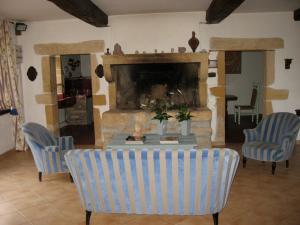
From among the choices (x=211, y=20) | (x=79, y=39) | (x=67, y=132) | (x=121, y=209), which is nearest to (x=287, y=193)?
(x=121, y=209)

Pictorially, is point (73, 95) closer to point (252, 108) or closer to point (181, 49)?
point (181, 49)

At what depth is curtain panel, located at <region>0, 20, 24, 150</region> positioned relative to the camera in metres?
6.39

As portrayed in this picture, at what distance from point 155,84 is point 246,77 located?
414cm

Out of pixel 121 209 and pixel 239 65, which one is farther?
pixel 239 65

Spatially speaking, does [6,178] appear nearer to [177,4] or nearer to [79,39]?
[79,39]

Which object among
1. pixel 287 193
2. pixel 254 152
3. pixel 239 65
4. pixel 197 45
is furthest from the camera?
pixel 239 65

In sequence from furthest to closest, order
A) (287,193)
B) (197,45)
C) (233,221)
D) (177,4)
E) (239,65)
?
(239,65)
(197,45)
(177,4)
(287,193)
(233,221)

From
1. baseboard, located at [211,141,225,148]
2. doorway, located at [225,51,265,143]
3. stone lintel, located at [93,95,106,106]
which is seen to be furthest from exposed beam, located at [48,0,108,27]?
doorway, located at [225,51,265,143]

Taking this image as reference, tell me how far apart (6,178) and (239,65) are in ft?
23.3

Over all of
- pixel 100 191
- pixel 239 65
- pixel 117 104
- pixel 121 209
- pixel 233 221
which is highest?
pixel 239 65

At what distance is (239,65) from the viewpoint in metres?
9.98

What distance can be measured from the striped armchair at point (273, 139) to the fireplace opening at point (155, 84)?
1.62 meters

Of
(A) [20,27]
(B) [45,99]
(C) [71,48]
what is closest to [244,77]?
(C) [71,48]

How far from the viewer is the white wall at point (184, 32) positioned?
262 inches
